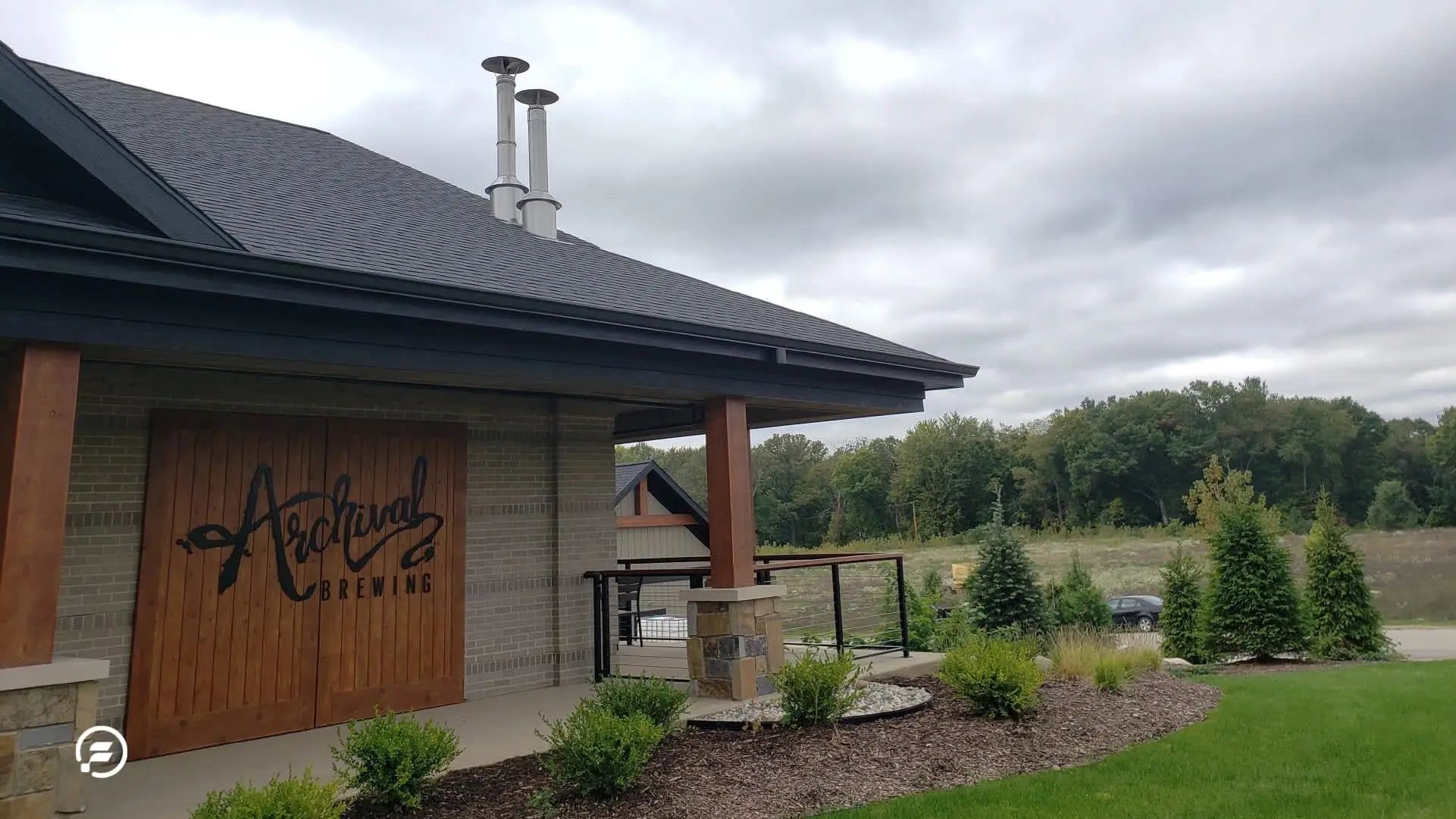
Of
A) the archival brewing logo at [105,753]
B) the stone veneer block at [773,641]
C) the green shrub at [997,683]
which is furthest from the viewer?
the stone veneer block at [773,641]

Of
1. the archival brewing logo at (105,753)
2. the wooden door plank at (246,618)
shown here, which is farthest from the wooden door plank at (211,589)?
the archival brewing logo at (105,753)

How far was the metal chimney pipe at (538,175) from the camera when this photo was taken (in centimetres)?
941

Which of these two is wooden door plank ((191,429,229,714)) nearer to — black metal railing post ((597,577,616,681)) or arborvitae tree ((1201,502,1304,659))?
black metal railing post ((597,577,616,681))

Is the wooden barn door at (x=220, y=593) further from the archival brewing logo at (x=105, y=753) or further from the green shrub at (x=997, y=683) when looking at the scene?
the green shrub at (x=997, y=683)

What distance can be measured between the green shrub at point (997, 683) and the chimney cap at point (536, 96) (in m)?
7.55

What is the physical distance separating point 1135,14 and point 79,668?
10.5 metres

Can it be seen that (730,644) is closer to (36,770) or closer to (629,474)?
(36,770)

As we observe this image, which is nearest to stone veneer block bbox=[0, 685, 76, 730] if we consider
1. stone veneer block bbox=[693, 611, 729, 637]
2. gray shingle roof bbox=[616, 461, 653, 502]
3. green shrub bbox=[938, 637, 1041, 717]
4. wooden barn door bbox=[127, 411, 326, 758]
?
wooden barn door bbox=[127, 411, 326, 758]

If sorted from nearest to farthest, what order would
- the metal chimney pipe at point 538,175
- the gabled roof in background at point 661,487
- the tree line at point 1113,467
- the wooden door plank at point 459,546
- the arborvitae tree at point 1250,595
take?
the wooden door plank at point 459,546, the metal chimney pipe at point 538,175, the arborvitae tree at point 1250,595, the gabled roof in background at point 661,487, the tree line at point 1113,467

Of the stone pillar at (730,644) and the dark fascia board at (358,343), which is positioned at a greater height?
the dark fascia board at (358,343)

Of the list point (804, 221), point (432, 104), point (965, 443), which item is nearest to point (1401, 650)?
point (804, 221)

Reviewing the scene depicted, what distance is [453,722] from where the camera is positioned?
255 inches

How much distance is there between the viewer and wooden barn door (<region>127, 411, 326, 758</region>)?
583 centimetres

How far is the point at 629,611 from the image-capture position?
32.7 feet
